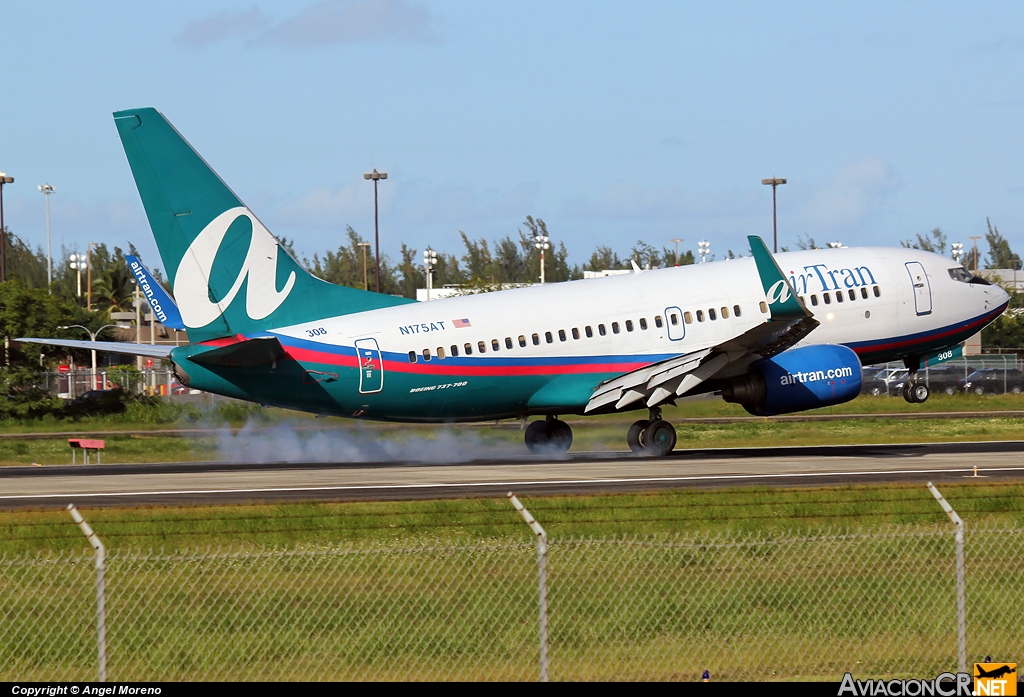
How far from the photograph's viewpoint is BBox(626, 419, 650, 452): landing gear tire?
38219 mm

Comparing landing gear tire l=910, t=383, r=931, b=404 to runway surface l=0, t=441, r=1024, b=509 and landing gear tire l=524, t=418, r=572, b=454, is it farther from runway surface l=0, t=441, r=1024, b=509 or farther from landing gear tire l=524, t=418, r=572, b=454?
landing gear tire l=524, t=418, r=572, b=454

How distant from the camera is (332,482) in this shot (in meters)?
30.3

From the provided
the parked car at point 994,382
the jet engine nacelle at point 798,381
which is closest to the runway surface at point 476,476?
the jet engine nacelle at point 798,381

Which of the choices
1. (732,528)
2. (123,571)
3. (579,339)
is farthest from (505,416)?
(123,571)

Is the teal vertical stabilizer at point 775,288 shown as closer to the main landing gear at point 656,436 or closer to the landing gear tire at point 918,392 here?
the main landing gear at point 656,436

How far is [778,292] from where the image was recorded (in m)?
36.2

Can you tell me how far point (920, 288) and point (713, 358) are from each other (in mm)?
8620

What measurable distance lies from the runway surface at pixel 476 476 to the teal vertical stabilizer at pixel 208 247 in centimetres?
425

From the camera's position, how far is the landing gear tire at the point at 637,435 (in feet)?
125

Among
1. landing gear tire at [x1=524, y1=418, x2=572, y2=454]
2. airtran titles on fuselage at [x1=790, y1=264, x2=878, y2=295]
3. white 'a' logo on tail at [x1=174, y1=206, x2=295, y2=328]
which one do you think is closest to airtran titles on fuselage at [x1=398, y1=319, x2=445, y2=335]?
white 'a' logo on tail at [x1=174, y1=206, x2=295, y2=328]

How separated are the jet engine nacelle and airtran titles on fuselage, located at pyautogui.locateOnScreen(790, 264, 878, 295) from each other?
2.26 meters

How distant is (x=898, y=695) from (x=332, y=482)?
20178 millimetres

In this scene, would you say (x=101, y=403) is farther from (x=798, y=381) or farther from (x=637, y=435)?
(x=798, y=381)

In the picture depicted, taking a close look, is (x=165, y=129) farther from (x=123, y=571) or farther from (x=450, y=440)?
Result: (x=123, y=571)
